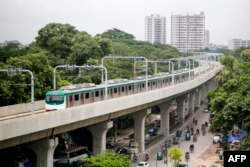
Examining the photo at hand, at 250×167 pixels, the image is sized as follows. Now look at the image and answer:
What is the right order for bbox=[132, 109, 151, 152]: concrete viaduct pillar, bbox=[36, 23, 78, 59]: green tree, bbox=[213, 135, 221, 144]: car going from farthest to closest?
bbox=[36, 23, 78, 59]: green tree
bbox=[213, 135, 221, 144]: car
bbox=[132, 109, 151, 152]: concrete viaduct pillar

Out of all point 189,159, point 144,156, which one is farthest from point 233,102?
point 144,156

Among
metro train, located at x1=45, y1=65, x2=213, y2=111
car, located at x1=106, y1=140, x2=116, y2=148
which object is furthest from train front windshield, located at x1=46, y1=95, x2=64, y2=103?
car, located at x1=106, y1=140, x2=116, y2=148

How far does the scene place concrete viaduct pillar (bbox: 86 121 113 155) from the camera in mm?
39906

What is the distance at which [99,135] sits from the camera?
131 feet

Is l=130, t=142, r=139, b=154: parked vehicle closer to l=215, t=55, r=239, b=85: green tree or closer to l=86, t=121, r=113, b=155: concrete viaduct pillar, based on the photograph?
l=86, t=121, r=113, b=155: concrete viaduct pillar

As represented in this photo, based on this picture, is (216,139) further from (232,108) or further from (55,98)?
(55,98)

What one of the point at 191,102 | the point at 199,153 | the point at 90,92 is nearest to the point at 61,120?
the point at 90,92

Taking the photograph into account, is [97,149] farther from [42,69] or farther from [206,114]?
[206,114]

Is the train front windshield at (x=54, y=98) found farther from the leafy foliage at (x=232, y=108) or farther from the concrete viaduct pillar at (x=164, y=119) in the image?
the concrete viaduct pillar at (x=164, y=119)

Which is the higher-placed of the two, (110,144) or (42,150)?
(42,150)

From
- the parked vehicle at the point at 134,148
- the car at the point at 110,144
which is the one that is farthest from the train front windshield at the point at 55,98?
the car at the point at 110,144

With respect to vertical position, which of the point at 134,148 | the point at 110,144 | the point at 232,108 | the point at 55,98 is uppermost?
the point at 55,98

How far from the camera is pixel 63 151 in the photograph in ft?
131

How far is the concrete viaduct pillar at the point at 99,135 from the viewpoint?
39.9 m
